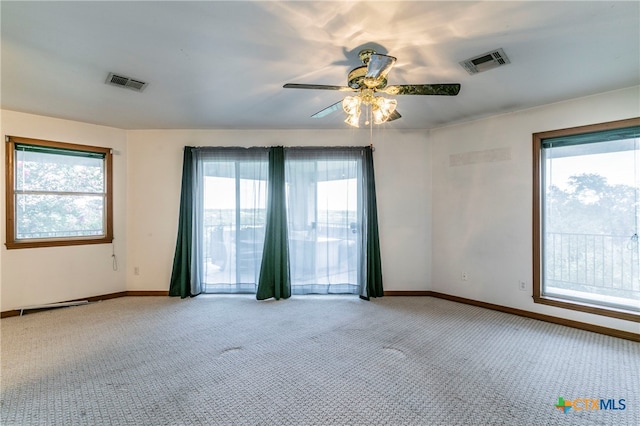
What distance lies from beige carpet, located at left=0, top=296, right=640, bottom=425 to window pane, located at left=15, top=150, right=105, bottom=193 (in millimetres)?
1625

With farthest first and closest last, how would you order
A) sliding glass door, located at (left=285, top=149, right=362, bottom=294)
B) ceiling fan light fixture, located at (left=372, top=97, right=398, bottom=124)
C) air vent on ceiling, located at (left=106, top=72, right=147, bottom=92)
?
sliding glass door, located at (left=285, top=149, right=362, bottom=294), air vent on ceiling, located at (left=106, top=72, right=147, bottom=92), ceiling fan light fixture, located at (left=372, top=97, right=398, bottom=124)

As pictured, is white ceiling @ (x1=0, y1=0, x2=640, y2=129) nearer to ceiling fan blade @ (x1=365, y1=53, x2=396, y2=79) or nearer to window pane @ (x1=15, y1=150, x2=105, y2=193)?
ceiling fan blade @ (x1=365, y1=53, x2=396, y2=79)

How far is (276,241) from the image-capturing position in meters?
4.04

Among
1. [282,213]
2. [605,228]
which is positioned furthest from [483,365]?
[282,213]

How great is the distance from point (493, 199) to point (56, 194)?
5749 mm

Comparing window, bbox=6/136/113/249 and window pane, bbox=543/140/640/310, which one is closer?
window pane, bbox=543/140/640/310

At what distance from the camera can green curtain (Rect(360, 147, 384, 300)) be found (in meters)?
4.07

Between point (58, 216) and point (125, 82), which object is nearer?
point (125, 82)

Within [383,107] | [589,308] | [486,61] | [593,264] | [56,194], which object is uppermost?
[486,61]

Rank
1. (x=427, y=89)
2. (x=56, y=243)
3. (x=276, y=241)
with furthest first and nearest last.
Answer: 1. (x=276, y=241)
2. (x=56, y=243)
3. (x=427, y=89)

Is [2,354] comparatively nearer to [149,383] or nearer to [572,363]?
[149,383]

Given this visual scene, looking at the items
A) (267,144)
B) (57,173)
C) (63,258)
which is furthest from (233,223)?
(57,173)

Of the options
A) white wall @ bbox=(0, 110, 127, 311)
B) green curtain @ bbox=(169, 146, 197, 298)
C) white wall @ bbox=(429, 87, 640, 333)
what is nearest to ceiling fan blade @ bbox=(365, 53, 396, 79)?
white wall @ bbox=(429, 87, 640, 333)

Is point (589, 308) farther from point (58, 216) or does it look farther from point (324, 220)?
point (58, 216)
